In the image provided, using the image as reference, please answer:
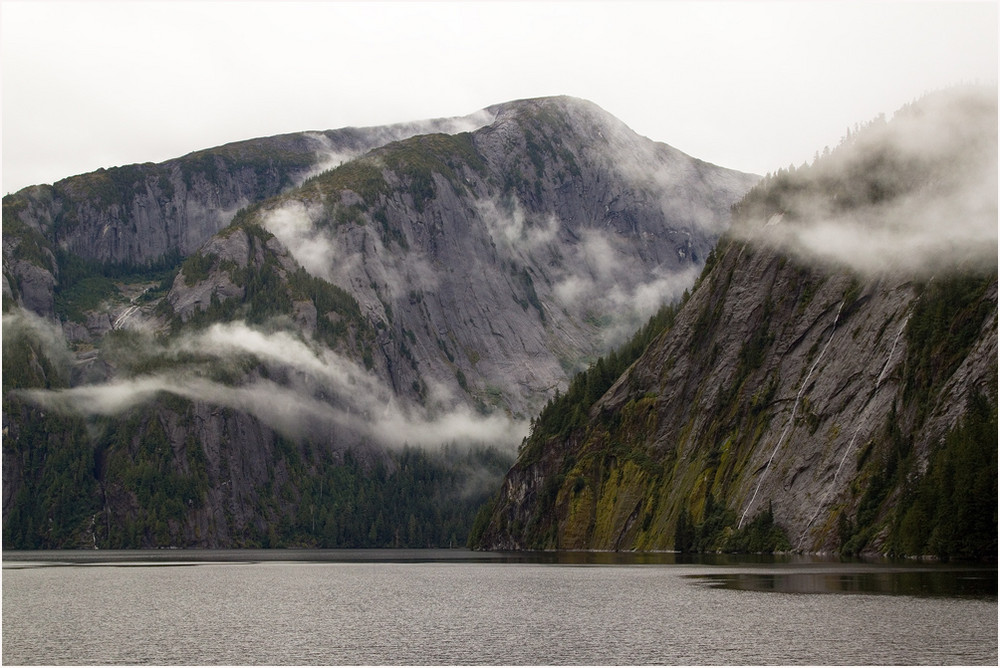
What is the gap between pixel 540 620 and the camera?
7438cm

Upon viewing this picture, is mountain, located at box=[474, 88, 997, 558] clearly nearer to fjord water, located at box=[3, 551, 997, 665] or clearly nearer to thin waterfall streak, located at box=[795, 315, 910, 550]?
thin waterfall streak, located at box=[795, 315, 910, 550]

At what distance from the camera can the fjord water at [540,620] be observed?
5772 centimetres

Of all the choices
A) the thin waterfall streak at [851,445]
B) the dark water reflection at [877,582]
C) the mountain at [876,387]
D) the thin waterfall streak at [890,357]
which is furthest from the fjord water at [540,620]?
the thin waterfall streak at [890,357]

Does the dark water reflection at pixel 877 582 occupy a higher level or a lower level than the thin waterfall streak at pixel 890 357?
lower

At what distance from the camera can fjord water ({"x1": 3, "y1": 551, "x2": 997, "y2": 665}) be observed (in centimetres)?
5772

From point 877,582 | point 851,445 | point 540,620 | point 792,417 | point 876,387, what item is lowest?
point 877,582

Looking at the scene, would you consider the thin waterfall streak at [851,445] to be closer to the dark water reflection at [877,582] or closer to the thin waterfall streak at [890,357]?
the thin waterfall streak at [890,357]

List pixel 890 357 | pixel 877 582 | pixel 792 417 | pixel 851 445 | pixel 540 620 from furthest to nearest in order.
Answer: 1. pixel 792 417
2. pixel 890 357
3. pixel 851 445
4. pixel 877 582
5. pixel 540 620

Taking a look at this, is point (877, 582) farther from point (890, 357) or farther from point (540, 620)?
point (890, 357)

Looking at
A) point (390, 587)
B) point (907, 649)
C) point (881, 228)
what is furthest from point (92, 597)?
point (881, 228)

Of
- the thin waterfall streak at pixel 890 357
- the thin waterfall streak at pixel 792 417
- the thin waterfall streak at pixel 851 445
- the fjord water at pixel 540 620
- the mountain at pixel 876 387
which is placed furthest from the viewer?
the thin waterfall streak at pixel 792 417

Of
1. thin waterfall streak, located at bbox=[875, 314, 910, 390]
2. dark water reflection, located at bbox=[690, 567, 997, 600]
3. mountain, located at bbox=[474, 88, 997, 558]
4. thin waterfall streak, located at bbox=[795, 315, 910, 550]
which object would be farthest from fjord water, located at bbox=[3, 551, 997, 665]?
thin waterfall streak, located at bbox=[875, 314, 910, 390]

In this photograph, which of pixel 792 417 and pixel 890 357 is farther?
pixel 792 417

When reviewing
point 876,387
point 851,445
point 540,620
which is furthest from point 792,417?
point 540,620
